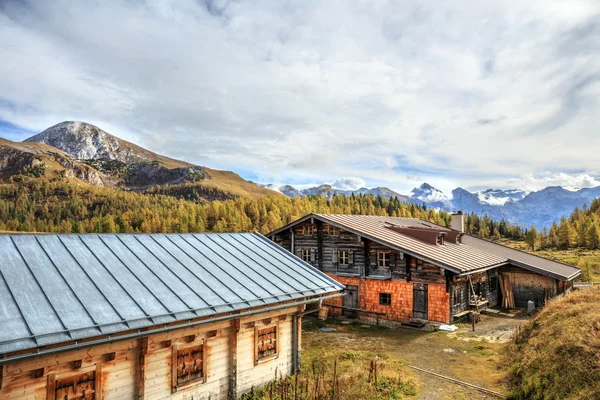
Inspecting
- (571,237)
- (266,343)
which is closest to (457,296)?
(266,343)

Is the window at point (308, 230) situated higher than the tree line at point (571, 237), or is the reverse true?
the window at point (308, 230)

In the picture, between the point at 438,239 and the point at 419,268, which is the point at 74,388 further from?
the point at 438,239

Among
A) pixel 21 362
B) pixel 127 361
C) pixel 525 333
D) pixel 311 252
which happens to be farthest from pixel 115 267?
pixel 311 252

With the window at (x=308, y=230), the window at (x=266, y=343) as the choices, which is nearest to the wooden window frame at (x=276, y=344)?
the window at (x=266, y=343)

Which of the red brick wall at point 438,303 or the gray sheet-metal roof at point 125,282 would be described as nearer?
the gray sheet-metal roof at point 125,282

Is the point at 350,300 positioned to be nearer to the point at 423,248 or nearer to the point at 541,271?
the point at 423,248

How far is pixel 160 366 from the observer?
10969 mm

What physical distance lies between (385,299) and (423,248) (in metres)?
4.20

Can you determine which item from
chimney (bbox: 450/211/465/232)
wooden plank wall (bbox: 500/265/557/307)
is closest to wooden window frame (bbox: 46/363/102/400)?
wooden plank wall (bbox: 500/265/557/307)

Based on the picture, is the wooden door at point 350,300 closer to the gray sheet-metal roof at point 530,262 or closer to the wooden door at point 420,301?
the wooden door at point 420,301

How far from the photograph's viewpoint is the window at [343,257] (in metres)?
28.3

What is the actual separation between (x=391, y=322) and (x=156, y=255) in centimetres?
1698

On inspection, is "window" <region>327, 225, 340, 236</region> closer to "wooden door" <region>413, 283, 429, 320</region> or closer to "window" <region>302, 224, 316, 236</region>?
"window" <region>302, 224, 316, 236</region>

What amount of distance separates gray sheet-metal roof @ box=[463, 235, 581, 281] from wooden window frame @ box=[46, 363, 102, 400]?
2865cm
